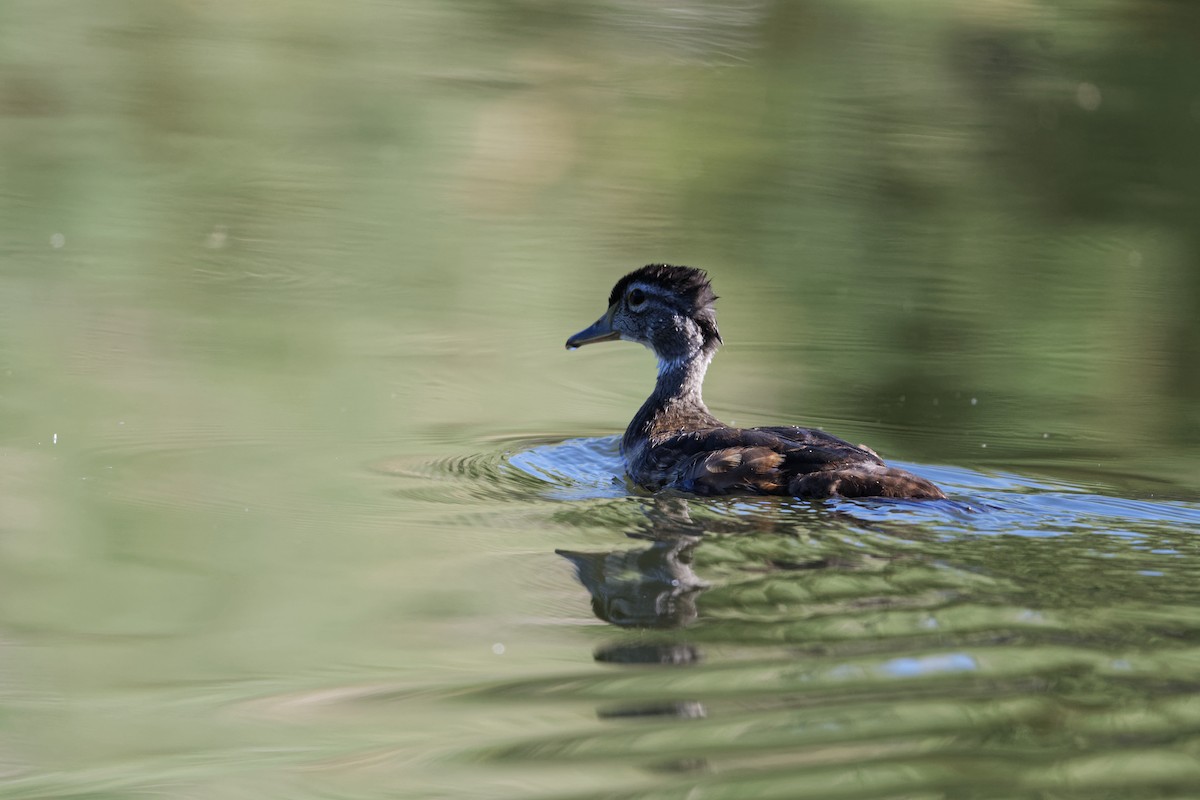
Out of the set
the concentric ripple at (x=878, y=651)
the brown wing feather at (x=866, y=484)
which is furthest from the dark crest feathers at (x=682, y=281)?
the brown wing feather at (x=866, y=484)

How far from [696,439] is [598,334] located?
1709mm

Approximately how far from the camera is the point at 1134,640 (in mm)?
5195

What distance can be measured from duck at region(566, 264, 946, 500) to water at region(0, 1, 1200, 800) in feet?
0.53

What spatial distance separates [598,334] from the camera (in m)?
9.46

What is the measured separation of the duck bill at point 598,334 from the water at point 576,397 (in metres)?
0.37

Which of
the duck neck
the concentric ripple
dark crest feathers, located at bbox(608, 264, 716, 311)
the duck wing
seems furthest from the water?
dark crest feathers, located at bbox(608, 264, 716, 311)

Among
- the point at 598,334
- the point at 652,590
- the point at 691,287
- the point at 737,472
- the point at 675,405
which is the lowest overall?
the point at 652,590

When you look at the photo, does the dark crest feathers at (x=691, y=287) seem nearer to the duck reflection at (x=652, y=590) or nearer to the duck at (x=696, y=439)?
the duck at (x=696, y=439)

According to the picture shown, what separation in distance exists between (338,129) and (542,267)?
13.7ft

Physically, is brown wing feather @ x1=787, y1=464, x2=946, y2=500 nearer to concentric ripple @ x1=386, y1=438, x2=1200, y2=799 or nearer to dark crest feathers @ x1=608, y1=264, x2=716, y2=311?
concentric ripple @ x1=386, y1=438, x2=1200, y2=799

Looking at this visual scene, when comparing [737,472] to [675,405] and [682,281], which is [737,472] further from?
[682,281]

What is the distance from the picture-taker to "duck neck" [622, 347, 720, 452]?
8.50m

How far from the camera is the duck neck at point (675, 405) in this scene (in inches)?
335

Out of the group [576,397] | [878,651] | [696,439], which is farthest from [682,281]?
[878,651]
